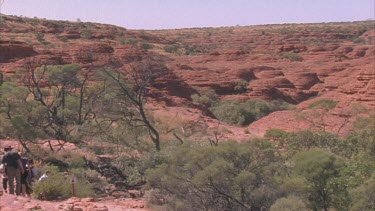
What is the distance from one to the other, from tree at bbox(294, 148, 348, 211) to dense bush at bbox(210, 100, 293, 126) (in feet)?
52.8

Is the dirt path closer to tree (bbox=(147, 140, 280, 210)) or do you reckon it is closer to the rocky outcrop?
tree (bbox=(147, 140, 280, 210))

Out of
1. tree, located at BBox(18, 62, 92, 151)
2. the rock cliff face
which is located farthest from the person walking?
the rock cliff face

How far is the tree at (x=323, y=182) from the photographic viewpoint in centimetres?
991

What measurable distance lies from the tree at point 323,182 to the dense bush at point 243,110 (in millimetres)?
16103

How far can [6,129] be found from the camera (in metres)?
15.7

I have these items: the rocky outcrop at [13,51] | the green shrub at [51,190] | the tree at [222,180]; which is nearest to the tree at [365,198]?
the tree at [222,180]

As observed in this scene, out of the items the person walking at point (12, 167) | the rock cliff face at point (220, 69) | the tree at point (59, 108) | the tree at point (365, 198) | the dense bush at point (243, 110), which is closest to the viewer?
the person walking at point (12, 167)

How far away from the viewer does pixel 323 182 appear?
33.0 ft

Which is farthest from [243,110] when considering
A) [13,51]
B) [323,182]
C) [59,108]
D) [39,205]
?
[39,205]

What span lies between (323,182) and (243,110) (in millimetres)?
18086

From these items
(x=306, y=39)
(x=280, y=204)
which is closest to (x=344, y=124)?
(x=280, y=204)

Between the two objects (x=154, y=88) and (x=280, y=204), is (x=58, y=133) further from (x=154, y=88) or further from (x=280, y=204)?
(x=154, y=88)

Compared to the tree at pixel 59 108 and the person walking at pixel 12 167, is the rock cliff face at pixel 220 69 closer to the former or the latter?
the tree at pixel 59 108

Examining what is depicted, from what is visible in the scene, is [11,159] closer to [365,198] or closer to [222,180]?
[222,180]
